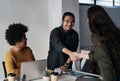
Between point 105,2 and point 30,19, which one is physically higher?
point 105,2

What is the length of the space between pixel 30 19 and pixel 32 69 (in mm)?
2114

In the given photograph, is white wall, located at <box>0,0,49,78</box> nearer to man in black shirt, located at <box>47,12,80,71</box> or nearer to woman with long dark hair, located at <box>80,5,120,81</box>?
man in black shirt, located at <box>47,12,80,71</box>

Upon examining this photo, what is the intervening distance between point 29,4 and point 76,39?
1537mm

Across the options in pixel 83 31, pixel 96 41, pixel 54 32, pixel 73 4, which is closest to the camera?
pixel 96 41

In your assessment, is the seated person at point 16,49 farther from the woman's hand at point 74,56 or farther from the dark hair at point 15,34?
the woman's hand at point 74,56

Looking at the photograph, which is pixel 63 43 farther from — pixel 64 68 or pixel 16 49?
pixel 16 49

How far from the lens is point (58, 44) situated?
3006 millimetres

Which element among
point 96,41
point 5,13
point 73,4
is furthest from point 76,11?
point 96,41

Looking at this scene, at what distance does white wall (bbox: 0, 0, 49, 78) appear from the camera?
405 centimetres

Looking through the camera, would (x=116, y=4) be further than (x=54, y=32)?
Yes

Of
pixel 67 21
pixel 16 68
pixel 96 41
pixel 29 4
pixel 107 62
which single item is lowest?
pixel 16 68

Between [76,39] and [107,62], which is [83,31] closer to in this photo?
[76,39]

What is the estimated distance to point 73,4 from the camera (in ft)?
15.4

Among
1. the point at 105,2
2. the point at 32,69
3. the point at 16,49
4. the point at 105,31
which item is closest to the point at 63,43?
the point at 16,49
